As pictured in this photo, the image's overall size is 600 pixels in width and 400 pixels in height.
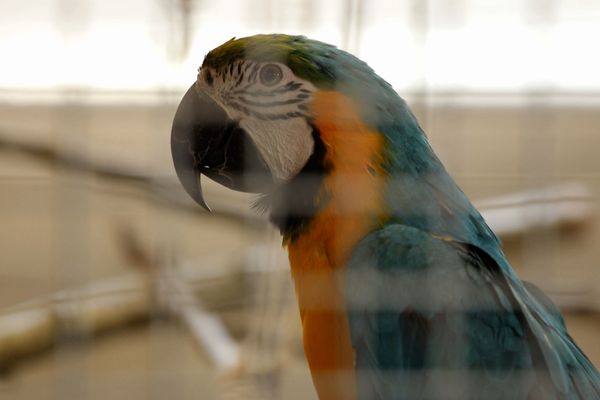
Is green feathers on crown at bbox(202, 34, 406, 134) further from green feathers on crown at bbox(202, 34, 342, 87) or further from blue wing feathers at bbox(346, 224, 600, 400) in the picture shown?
blue wing feathers at bbox(346, 224, 600, 400)

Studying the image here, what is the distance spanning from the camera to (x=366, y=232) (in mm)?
1004

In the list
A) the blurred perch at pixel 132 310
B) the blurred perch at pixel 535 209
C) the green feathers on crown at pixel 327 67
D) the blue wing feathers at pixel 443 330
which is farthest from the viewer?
the blurred perch at pixel 535 209

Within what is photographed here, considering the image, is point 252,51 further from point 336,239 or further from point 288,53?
point 336,239

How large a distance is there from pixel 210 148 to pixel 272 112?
0.30ft

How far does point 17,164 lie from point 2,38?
917 mm

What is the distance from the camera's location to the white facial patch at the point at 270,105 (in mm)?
1075

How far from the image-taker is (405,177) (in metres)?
1.03

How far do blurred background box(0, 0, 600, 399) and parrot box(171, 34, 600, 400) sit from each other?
0.06m

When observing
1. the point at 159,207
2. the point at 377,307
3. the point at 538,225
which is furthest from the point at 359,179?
the point at 538,225

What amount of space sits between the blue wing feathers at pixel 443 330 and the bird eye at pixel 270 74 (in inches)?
10.0

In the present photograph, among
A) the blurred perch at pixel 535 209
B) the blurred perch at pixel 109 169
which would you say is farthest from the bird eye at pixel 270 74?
the blurred perch at pixel 535 209

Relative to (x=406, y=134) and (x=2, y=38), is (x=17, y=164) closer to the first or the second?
(x=2, y=38)

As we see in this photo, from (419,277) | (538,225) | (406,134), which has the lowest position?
(538,225)

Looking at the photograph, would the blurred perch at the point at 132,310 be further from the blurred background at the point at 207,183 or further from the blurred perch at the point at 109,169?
the blurred perch at the point at 109,169
